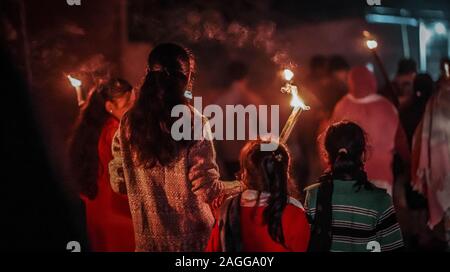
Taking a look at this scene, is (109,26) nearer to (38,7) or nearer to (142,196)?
(38,7)

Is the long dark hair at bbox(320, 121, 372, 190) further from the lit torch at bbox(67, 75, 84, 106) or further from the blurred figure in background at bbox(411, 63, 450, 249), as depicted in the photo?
the lit torch at bbox(67, 75, 84, 106)

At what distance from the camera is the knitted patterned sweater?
12.9 ft

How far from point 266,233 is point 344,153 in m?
0.60

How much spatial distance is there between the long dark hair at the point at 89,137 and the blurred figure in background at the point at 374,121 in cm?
122

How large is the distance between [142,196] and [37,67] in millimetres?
878

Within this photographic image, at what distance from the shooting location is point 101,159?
3967mm

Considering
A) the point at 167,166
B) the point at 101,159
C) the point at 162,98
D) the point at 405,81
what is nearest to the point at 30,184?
the point at 101,159

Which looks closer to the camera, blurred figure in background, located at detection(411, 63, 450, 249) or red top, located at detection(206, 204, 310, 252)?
red top, located at detection(206, 204, 310, 252)

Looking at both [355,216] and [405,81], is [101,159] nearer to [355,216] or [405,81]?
[355,216]

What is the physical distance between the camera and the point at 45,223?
3992 mm

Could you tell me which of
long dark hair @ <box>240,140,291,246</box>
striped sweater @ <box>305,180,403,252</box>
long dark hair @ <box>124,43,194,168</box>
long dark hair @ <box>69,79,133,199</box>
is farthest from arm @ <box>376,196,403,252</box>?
long dark hair @ <box>69,79,133,199</box>

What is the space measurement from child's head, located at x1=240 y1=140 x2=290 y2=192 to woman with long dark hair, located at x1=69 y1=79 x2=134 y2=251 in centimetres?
66

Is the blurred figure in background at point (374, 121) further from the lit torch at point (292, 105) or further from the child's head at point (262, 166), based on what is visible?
the child's head at point (262, 166)
